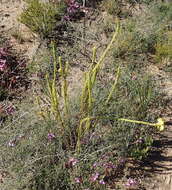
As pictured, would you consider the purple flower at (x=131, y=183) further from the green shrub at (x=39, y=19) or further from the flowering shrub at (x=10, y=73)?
the green shrub at (x=39, y=19)

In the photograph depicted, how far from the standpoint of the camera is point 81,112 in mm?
3965

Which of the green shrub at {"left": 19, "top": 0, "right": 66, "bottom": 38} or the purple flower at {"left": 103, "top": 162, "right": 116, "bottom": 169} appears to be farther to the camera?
the green shrub at {"left": 19, "top": 0, "right": 66, "bottom": 38}

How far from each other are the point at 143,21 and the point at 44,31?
1720mm

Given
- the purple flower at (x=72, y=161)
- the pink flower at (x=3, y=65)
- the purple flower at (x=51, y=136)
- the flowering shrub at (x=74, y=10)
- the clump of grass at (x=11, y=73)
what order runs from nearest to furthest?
the purple flower at (x=72, y=161) → the purple flower at (x=51, y=136) → the clump of grass at (x=11, y=73) → the pink flower at (x=3, y=65) → the flowering shrub at (x=74, y=10)

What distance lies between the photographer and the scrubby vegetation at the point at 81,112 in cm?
380

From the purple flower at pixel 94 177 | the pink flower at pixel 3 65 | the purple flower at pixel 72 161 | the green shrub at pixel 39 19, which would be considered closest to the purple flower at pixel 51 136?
the purple flower at pixel 72 161

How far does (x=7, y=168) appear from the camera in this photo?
3.86 meters

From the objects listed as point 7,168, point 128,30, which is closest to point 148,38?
point 128,30

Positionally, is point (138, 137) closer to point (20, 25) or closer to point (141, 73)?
point (141, 73)

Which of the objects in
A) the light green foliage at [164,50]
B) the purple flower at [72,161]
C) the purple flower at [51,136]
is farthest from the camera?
the light green foliage at [164,50]

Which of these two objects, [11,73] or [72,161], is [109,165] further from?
[11,73]

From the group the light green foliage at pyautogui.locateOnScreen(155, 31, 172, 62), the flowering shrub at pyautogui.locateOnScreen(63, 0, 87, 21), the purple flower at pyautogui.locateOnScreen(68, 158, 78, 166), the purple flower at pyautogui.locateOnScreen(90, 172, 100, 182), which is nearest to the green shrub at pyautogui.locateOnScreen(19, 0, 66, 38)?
the flowering shrub at pyautogui.locateOnScreen(63, 0, 87, 21)

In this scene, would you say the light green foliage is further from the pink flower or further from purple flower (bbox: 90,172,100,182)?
purple flower (bbox: 90,172,100,182)

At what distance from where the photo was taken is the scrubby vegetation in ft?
12.5
